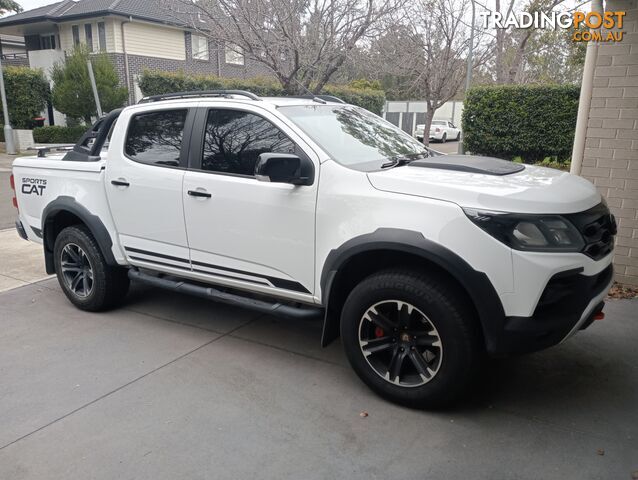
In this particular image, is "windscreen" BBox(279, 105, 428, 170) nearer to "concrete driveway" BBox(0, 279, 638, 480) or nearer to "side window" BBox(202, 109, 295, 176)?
"side window" BBox(202, 109, 295, 176)

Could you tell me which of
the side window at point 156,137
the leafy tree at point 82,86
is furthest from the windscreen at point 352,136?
the leafy tree at point 82,86

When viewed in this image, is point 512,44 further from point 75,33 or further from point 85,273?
point 75,33

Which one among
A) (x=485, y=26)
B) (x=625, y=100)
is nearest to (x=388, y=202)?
(x=625, y=100)

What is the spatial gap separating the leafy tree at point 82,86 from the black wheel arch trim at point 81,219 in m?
18.5

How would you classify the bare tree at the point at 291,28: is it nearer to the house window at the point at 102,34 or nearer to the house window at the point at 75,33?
the house window at the point at 102,34

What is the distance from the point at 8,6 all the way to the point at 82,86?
24841 mm

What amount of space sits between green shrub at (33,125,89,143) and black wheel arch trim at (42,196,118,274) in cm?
1986

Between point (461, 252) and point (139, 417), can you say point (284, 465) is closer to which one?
point (139, 417)

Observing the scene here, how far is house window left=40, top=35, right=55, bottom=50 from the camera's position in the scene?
30.3 metres

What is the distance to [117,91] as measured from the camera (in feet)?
73.6

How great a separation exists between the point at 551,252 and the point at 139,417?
103 inches

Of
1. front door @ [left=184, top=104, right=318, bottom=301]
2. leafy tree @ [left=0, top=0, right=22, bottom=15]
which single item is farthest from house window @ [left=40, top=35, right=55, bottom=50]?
front door @ [left=184, top=104, right=318, bottom=301]

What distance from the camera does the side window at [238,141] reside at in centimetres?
385

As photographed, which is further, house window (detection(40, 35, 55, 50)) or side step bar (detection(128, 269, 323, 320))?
house window (detection(40, 35, 55, 50))
